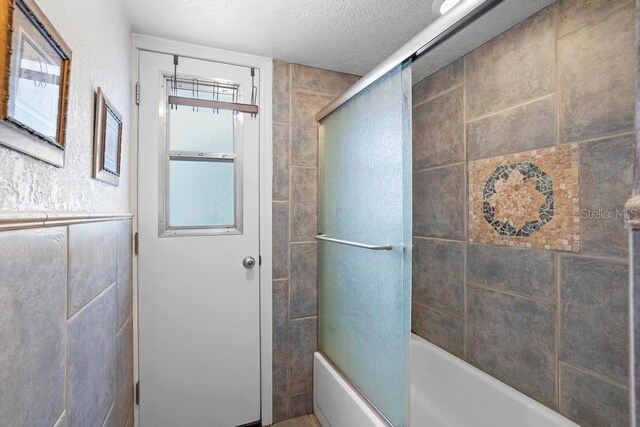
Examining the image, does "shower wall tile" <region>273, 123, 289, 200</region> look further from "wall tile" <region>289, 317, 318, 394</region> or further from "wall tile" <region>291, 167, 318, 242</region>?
"wall tile" <region>289, 317, 318, 394</region>

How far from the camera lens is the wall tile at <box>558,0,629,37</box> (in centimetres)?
105

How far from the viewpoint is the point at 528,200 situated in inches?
51.8

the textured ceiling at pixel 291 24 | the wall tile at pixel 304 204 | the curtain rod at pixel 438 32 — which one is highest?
the textured ceiling at pixel 291 24

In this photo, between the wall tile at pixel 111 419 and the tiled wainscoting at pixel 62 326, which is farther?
the wall tile at pixel 111 419

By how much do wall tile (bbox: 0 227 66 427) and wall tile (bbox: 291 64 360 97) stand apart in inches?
57.5

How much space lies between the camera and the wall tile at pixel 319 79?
5.87 ft

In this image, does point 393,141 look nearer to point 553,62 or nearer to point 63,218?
point 553,62

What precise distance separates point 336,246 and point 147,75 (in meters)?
1.33

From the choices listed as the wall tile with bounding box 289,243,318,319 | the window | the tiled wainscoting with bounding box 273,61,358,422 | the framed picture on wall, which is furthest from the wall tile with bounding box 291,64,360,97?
the framed picture on wall

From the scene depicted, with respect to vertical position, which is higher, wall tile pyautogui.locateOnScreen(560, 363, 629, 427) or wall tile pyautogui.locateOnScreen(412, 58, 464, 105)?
wall tile pyautogui.locateOnScreen(412, 58, 464, 105)

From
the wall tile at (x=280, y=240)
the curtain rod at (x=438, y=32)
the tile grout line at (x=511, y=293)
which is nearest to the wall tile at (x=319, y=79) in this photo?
the curtain rod at (x=438, y=32)

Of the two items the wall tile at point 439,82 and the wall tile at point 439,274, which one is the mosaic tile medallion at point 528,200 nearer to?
the wall tile at point 439,274

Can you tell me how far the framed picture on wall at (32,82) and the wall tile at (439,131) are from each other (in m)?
1.70

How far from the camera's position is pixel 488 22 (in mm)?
1374
